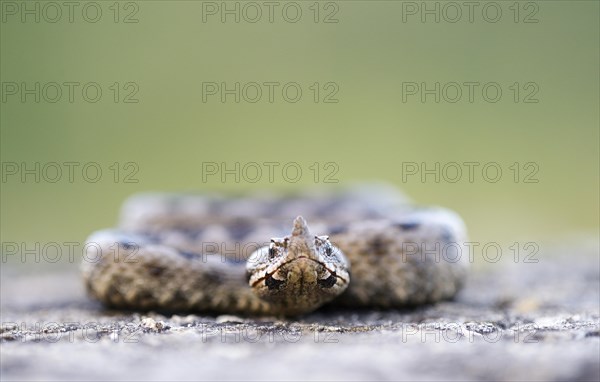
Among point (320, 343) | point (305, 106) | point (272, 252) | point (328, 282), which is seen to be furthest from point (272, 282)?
point (305, 106)

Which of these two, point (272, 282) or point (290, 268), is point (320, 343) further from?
point (272, 282)

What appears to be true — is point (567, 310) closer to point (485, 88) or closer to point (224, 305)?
point (224, 305)

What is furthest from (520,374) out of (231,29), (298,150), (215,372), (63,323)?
(231,29)

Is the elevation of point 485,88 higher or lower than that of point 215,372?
higher

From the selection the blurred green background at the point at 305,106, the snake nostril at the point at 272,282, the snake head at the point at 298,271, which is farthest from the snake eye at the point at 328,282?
the blurred green background at the point at 305,106

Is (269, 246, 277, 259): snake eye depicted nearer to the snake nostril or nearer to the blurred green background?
the snake nostril

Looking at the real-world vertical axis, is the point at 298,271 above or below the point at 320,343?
above
